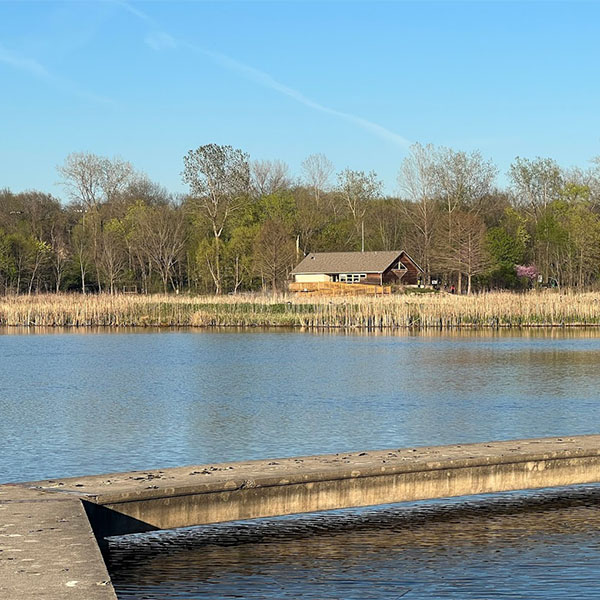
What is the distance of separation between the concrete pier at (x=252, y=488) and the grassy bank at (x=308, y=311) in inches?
1331

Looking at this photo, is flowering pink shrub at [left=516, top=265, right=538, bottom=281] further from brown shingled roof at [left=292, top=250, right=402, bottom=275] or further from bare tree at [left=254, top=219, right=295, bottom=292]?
Result: bare tree at [left=254, top=219, right=295, bottom=292]

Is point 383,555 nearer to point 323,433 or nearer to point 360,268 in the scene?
point 323,433

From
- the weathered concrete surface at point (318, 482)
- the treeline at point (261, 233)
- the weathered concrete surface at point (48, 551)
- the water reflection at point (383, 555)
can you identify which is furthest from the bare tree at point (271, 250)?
the weathered concrete surface at point (48, 551)

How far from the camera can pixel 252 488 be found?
9.79 m

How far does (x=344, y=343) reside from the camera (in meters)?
37.9

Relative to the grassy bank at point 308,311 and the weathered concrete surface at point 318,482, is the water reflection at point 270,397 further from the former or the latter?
the grassy bank at point 308,311

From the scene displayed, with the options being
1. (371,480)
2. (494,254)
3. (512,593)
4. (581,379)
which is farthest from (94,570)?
(494,254)

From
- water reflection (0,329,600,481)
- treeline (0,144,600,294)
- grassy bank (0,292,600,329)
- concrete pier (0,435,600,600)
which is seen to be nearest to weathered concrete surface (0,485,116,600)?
concrete pier (0,435,600,600)

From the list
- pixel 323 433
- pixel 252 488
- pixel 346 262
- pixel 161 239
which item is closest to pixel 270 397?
pixel 323 433

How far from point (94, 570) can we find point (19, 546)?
95 centimetres

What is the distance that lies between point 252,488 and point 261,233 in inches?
2714

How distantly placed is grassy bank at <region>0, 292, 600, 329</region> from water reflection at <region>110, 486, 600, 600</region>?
113 feet

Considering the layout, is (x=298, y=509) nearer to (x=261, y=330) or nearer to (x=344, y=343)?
(x=344, y=343)

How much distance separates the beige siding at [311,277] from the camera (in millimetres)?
85625
